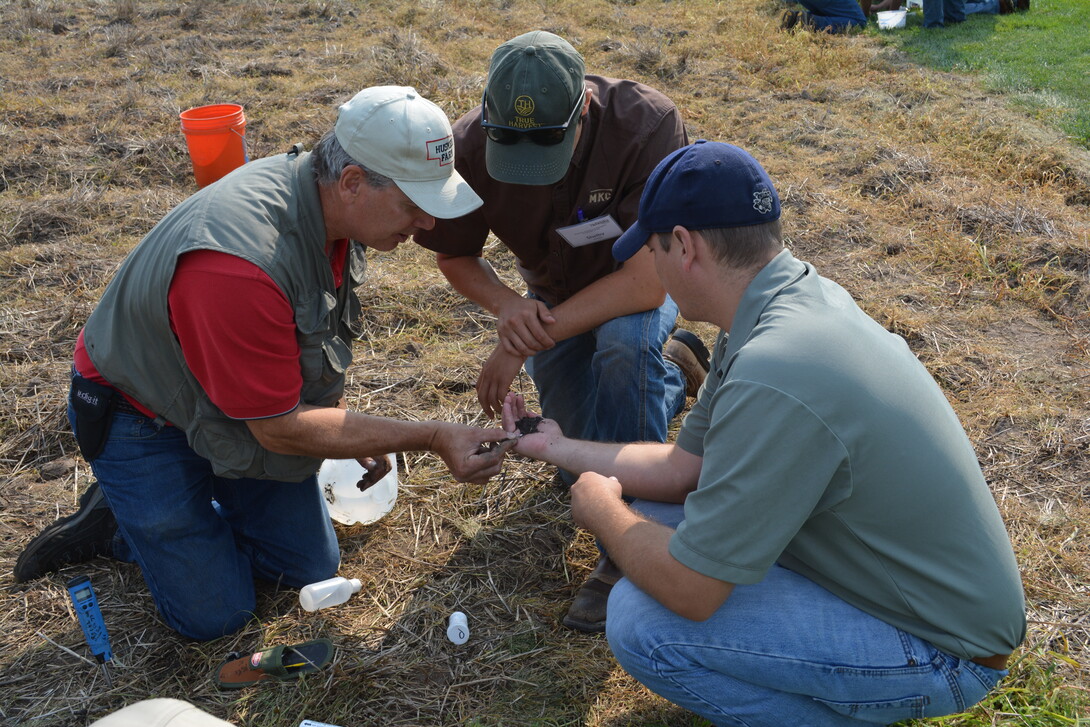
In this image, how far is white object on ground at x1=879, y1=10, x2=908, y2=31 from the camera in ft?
43.7

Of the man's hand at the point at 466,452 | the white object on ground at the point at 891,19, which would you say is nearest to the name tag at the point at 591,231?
the man's hand at the point at 466,452

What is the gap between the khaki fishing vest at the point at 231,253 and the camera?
2.83 meters

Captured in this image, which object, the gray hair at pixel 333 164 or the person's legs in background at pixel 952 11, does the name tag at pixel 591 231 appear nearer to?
the gray hair at pixel 333 164

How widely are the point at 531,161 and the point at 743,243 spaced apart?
1.21 m

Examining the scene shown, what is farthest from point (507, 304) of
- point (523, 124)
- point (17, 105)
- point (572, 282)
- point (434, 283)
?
point (17, 105)

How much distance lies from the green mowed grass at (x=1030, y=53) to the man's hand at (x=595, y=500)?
25.3 ft

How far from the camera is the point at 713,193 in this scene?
2.36 m

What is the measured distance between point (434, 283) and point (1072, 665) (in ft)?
14.0

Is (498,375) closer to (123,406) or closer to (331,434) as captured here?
(331,434)

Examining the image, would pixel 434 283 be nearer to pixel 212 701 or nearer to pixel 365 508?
pixel 365 508

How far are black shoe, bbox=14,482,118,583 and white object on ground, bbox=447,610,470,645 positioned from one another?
1.55m

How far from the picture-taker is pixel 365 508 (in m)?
4.04

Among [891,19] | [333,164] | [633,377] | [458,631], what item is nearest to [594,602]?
[458,631]

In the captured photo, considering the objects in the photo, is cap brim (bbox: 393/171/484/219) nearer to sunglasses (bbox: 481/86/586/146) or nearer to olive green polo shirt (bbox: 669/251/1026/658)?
sunglasses (bbox: 481/86/586/146)
